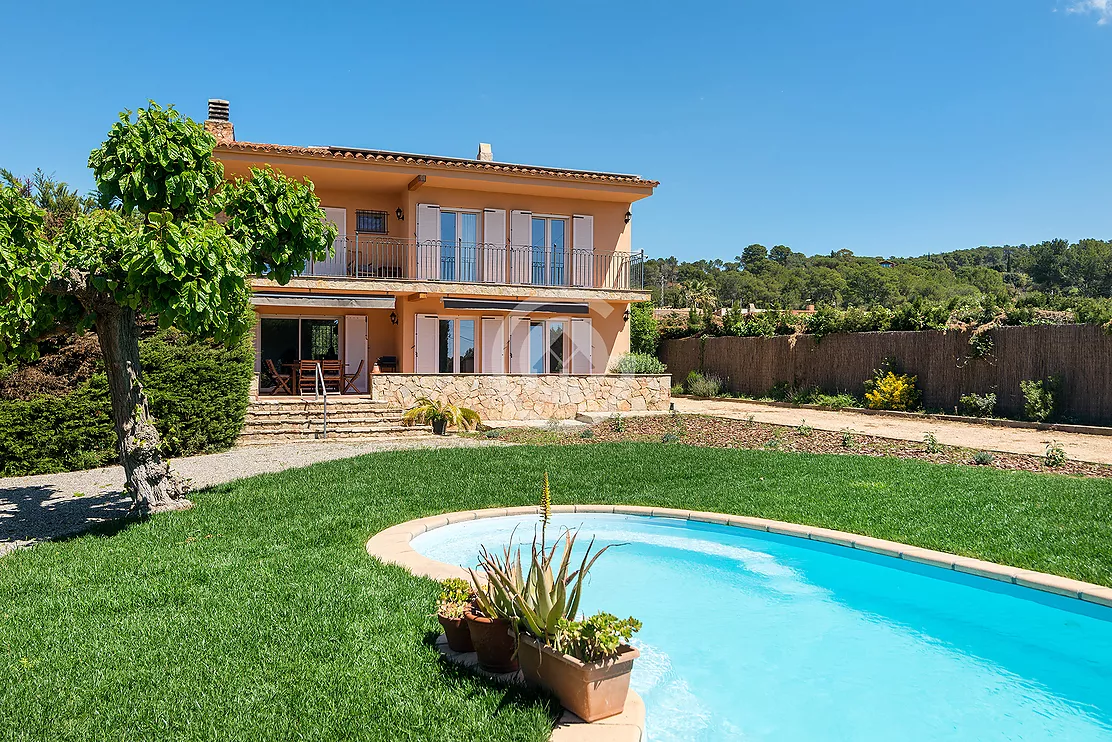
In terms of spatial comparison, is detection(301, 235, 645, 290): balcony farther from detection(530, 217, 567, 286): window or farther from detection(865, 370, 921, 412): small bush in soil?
detection(865, 370, 921, 412): small bush in soil

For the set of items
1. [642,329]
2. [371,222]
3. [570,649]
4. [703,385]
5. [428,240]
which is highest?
[371,222]

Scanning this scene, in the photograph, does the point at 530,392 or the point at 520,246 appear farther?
the point at 520,246

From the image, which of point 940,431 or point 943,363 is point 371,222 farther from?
point 943,363

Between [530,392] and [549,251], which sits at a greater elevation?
[549,251]

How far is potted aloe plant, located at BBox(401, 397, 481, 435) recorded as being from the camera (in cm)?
1612

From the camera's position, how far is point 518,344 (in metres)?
21.4

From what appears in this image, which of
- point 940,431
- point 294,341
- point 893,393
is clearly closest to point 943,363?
point 893,393

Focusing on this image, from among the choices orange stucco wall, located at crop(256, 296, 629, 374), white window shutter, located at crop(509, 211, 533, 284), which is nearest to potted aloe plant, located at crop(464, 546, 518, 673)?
orange stucco wall, located at crop(256, 296, 629, 374)

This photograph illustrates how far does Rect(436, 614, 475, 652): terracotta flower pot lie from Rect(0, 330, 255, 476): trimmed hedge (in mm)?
8254

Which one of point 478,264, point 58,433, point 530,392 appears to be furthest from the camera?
point 478,264

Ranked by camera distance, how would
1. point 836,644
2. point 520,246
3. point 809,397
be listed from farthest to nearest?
point 809,397, point 520,246, point 836,644

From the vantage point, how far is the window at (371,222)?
2075 cm

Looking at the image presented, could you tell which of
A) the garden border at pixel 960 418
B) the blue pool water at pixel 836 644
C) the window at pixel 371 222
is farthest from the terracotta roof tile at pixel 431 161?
the blue pool water at pixel 836 644

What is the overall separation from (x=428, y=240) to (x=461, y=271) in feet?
4.21
